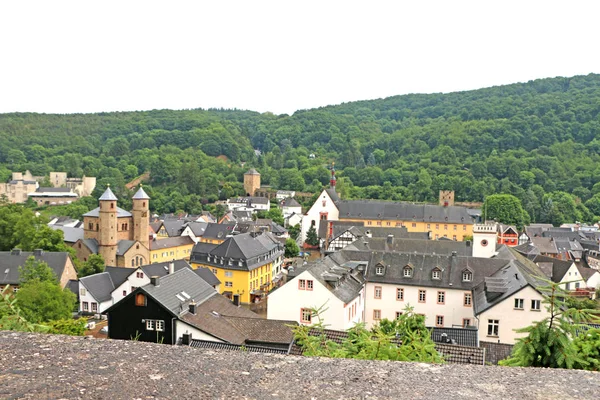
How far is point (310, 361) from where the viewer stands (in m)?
3.63

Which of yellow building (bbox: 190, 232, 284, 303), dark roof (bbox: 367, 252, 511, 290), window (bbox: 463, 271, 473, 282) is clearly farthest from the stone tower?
window (bbox: 463, 271, 473, 282)

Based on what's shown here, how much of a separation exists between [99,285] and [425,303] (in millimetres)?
20845

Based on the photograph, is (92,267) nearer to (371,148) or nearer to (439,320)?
(439,320)

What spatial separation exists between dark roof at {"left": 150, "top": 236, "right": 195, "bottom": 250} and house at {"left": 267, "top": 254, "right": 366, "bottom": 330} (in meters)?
31.1

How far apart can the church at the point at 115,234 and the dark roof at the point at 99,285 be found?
36.9 feet

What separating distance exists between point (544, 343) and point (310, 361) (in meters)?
4.21

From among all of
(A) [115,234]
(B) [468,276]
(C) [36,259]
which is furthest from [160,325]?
(A) [115,234]

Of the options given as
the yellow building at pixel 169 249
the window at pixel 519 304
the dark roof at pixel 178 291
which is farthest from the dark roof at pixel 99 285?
the window at pixel 519 304

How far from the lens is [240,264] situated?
1540 inches

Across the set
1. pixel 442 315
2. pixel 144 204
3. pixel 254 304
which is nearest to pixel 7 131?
pixel 144 204

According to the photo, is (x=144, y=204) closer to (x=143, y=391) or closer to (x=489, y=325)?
(x=489, y=325)

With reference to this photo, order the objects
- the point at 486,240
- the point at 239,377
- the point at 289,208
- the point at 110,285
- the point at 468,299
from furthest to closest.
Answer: the point at 289,208
the point at 110,285
the point at 486,240
the point at 468,299
the point at 239,377

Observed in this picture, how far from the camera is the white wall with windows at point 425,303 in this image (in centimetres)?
2658

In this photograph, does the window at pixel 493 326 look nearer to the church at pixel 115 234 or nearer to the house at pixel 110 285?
the house at pixel 110 285
